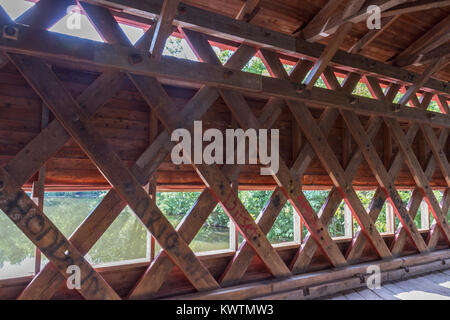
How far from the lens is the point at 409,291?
4.04 metres

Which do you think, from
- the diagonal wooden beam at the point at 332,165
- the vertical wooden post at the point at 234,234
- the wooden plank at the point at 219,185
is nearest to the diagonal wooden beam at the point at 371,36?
the diagonal wooden beam at the point at 332,165

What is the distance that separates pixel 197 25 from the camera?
3.27m

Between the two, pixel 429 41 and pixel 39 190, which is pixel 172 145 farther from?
pixel 429 41

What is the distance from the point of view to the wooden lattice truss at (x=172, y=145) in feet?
8.42

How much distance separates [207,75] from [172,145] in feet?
3.00

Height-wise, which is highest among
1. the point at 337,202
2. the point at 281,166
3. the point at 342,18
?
the point at 342,18

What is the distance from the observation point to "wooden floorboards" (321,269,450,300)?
3.80 m

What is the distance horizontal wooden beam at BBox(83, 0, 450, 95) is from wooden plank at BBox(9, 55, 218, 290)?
0.96 metres

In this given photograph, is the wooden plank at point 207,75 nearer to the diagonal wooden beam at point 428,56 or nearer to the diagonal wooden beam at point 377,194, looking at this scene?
the diagonal wooden beam at point 377,194

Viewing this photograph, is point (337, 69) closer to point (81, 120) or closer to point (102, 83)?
point (102, 83)

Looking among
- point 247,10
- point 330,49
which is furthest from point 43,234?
point 330,49

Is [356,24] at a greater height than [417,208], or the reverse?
[356,24]

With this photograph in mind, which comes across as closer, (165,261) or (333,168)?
(165,261)
